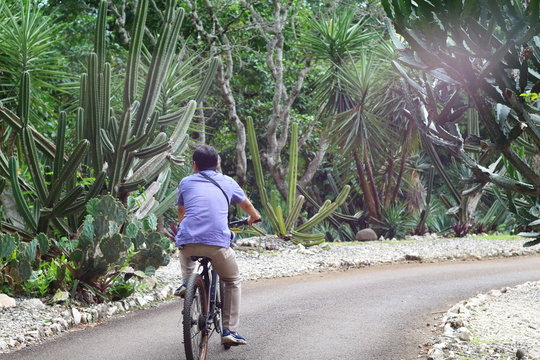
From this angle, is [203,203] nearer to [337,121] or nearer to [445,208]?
[337,121]

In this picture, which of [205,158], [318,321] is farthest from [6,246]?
[318,321]

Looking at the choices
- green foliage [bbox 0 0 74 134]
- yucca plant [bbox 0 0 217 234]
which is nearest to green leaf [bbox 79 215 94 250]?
yucca plant [bbox 0 0 217 234]

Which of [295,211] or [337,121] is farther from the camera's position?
[337,121]

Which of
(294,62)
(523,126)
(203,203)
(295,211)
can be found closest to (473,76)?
(523,126)

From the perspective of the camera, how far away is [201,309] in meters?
5.89

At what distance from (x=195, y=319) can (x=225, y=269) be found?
0.51m

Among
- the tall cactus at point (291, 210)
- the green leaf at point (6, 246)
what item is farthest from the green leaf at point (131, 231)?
the tall cactus at point (291, 210)

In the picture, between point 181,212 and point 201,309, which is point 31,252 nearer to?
point 181,212

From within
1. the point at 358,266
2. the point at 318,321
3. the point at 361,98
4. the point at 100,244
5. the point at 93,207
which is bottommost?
the point at 358,266

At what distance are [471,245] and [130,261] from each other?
7.86 meters

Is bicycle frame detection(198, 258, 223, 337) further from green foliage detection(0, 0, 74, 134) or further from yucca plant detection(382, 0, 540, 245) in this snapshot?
green foliage detection(0, 0, 74, 134)

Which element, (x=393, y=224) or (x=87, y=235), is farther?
(x=393, y=224)

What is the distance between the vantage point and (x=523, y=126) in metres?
6.25

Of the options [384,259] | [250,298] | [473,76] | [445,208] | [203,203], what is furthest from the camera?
[445,208]
